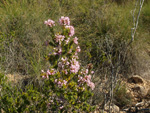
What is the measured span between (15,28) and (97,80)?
188 cm

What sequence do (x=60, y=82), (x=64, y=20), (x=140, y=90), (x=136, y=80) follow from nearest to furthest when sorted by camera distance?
(x=60, y=82) → (x=64, y=20) → (x=140, y=90) → (x=136, y=80)

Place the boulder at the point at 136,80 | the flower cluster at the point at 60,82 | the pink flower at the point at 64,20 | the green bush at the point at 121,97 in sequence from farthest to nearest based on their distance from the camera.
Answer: the boulder at the point at 136,80 < the green bush at the point at 121,97 < the pink flower at the point at 64,20 < the flower cluster at the point at 60,82

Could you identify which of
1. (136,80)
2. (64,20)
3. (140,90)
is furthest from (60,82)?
(136,80)

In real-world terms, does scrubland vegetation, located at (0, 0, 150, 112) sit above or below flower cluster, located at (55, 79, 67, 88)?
above

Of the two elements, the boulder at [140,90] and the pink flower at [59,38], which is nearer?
the pink flower at [59,38]

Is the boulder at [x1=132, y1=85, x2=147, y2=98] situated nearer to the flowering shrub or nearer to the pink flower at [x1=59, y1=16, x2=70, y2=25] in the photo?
the flowering shrub

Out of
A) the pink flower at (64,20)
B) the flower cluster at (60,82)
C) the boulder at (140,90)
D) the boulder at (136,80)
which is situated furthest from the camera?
the boulder at (136,80)

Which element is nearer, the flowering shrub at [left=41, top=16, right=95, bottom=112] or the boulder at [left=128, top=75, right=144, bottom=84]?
the flowering shrub at [left=41, top=16, right=95, bottom=112]

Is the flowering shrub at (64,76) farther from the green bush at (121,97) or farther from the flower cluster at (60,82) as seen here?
the green bush at (121,97)

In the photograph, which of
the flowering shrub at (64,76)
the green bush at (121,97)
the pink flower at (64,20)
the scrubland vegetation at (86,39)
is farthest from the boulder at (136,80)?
the pink flower at (64,20)

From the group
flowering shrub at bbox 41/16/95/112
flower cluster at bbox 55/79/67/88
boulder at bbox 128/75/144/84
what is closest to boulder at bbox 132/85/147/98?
boulder at bbox 128/75/144/84

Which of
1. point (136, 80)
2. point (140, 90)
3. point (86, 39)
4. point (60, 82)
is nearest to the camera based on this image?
point (60, 82)

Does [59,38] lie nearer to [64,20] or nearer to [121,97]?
[64,20]

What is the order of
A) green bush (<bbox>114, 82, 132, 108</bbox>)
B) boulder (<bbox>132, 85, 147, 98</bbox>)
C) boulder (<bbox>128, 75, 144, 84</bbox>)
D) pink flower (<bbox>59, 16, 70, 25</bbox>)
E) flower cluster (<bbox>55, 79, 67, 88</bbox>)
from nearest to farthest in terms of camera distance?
flower cluster (<bbox>55, 79, 67, 88</bbox>) → pink flower (<bbox>59, 16, 70, 25</bbox>) → green bush (<bbox>114, 82, 132, 108</bbox>) → boulder (<bbox>132, 85, 147, 98</bbox>) → boulder (<bbox>128, 75, 144, 84</bbox>)
